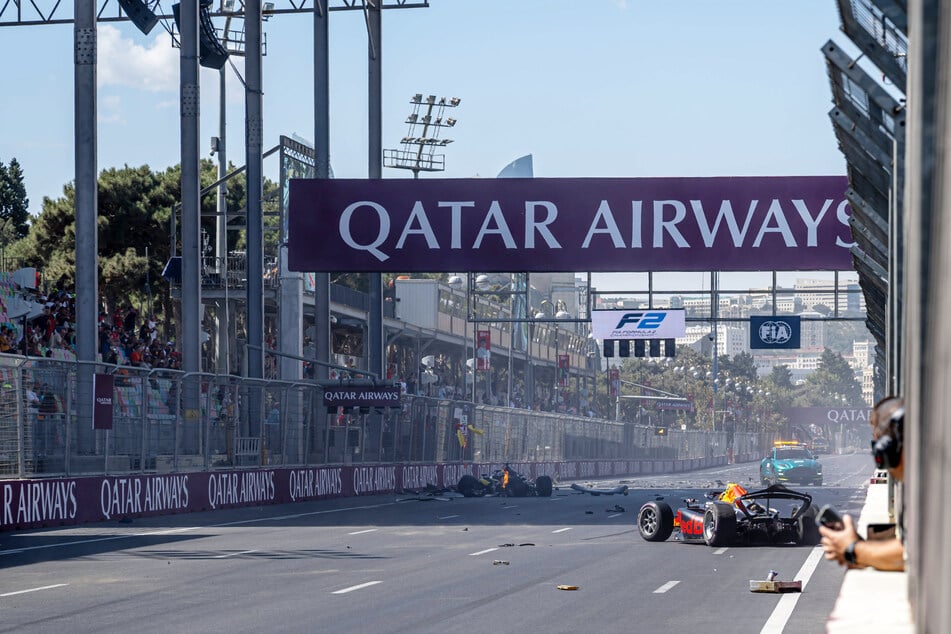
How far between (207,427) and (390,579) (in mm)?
15342

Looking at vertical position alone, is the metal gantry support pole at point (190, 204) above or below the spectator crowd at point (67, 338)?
above

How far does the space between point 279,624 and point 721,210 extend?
27.0 meters

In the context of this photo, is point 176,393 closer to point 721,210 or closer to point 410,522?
point 410,522

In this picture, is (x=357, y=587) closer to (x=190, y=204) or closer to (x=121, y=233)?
(x=190, y=204)

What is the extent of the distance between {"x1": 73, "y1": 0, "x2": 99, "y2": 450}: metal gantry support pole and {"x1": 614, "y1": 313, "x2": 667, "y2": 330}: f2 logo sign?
31.6 metres

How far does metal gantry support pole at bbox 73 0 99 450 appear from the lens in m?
31.9

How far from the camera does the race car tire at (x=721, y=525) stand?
2142 centimetres

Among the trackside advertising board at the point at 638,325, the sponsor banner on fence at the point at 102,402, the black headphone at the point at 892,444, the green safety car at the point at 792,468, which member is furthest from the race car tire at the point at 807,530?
the green safety car at the point at 792,468

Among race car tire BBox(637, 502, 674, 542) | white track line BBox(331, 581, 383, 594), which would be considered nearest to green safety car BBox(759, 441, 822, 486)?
race car tire BBox(637, 502, 674, 542)

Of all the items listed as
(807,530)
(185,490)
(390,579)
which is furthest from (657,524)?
(185,490)

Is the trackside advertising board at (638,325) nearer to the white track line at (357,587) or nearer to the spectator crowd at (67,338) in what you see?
the spectator crowd at (67,338)

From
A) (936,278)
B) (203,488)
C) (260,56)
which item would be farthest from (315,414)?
(936,278)

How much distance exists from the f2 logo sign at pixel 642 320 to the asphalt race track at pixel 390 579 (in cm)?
3386

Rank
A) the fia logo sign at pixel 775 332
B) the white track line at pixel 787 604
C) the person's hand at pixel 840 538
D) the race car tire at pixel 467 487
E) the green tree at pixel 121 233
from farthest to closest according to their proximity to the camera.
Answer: the green tree at pixel 121 233 → the fia logo sign at pixel 775 332 → the race car tire at pixel 467 487 → the white track line at pixel 787 604 → the person's hand at pixel 840 538
